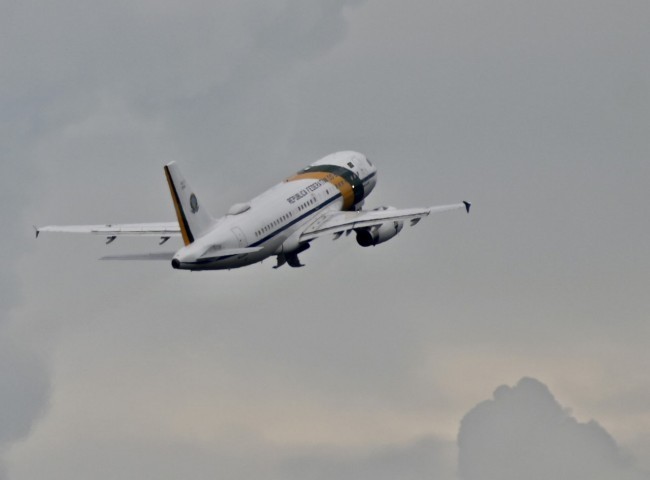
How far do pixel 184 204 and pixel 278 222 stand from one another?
938 centimetres

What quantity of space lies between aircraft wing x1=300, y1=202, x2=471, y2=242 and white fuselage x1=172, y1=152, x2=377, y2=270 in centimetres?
96

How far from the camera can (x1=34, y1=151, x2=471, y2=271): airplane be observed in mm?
153125

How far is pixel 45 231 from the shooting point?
540ft

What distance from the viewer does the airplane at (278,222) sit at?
502ft

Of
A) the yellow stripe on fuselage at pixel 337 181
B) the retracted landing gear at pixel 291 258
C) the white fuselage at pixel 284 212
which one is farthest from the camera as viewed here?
the yellow stripe on fuselage at pixel 337 181

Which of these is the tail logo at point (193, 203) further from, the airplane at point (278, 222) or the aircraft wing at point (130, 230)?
the aircraft wing at point (130, 230)

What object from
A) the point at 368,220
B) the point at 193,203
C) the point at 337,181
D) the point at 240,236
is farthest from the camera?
the point at 337,181

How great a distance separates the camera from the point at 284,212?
161375 millimetres

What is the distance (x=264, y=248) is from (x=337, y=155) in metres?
22.2

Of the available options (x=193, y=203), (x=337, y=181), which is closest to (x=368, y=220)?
(x=337, y=181)

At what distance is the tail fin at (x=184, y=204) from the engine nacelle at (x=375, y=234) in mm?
15728

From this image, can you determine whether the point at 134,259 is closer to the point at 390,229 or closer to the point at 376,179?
the point at 390,229

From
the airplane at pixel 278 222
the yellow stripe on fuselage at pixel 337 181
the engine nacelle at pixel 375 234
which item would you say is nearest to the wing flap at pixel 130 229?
the airplane at pixel 278 222

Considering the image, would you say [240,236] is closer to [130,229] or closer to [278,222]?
[278,222]
